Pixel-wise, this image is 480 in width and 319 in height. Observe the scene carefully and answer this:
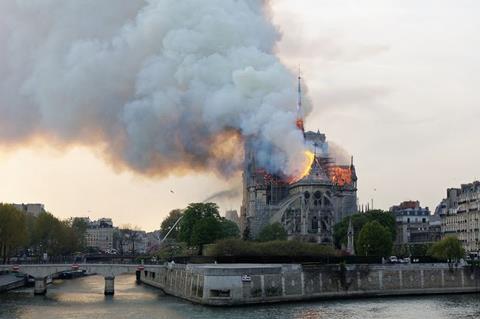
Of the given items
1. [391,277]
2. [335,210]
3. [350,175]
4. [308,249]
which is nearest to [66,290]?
[308,249]

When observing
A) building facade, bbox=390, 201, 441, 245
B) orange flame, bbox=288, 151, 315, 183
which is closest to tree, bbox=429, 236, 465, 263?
orange flame, bbox=288, 151, 315, 183

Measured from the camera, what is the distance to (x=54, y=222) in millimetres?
139625

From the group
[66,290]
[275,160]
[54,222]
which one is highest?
[275,160]

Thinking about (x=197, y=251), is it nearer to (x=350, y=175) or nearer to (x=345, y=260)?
(x=345, y=260)

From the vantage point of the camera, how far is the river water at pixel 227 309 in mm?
62125

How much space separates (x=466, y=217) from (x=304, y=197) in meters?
31.7

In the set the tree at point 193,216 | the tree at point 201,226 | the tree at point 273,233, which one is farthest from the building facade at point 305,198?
the tree at point 193,216

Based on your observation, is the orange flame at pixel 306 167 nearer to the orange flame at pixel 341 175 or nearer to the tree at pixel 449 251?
the orange flame at pixel 341 175

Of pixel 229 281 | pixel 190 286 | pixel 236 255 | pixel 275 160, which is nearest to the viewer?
pixel 229 281

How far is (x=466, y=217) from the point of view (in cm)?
12275

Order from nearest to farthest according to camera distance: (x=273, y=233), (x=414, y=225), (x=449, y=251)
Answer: (x=449, y=251)
(x=273, y=233)
(x=414, y=225)

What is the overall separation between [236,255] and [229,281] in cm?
2257

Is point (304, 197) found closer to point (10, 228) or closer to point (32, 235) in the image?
point (32, 235)

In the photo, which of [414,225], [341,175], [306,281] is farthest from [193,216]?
[414,225]
